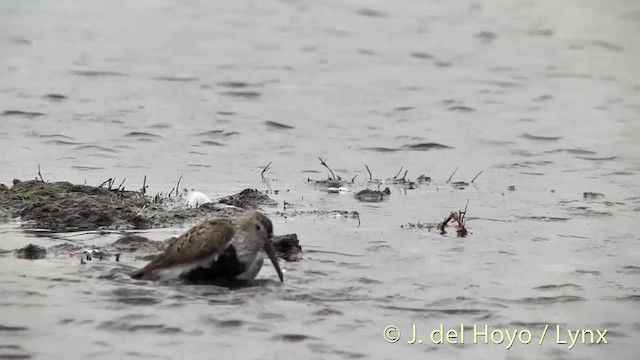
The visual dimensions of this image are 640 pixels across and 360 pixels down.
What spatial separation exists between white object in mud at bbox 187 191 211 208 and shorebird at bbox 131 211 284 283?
2.37m

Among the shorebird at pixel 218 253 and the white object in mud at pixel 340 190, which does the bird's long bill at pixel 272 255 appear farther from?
the white object in mud at pixel 340 190

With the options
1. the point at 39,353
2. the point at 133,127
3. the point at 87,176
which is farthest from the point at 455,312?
the point at 133,127

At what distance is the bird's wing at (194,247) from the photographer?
965 cm

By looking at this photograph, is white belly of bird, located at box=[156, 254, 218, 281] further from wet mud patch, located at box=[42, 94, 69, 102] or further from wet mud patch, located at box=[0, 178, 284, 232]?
wet mud patch, located at box=[42, 94, 69, 102]

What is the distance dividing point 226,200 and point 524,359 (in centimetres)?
480

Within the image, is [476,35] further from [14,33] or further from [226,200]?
[226,200]

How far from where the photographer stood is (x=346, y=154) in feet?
55.0

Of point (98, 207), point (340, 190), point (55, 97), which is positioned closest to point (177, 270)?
point (98, 207)

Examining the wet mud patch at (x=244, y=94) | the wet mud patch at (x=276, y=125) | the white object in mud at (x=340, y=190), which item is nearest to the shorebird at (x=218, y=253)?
the white object in mud at (x=340, y=190)

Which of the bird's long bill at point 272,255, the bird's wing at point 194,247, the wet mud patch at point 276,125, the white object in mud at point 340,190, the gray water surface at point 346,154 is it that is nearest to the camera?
the gray water surface at point 346,154

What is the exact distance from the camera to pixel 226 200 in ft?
41.7

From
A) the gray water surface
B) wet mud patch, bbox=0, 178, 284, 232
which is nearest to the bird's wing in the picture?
the gray water surface

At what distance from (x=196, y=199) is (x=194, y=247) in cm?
295

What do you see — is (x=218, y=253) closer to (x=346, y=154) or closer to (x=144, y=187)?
(x=144, y=187)
